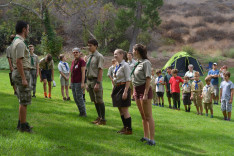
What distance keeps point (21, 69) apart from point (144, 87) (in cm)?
250

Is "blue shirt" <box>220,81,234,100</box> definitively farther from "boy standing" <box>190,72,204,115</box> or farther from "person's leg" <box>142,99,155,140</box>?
"person's leg" <box>142,99,155,140</box>

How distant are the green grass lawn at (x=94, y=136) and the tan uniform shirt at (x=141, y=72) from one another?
133 cm

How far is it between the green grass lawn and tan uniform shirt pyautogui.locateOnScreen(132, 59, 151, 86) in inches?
52.3

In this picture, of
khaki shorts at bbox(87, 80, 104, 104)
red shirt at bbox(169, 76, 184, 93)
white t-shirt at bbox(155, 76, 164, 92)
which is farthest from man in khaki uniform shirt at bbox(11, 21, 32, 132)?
white t-shirt at bbox(155, 76, 164, 92)

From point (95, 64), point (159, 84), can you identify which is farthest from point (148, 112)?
point (159, 84)

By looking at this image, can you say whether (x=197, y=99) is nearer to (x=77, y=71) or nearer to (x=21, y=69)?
(x=77, y=71)

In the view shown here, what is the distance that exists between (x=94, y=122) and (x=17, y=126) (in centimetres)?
216

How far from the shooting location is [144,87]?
6.11 m

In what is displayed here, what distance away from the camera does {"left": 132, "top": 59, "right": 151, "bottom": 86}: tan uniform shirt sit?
5.96m

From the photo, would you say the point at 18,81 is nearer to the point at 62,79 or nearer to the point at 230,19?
the point at 62,79

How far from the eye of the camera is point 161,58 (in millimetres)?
40031

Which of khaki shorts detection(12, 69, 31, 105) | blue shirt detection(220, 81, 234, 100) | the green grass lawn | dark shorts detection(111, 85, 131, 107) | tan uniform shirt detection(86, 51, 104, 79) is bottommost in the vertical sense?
the green grass lawn

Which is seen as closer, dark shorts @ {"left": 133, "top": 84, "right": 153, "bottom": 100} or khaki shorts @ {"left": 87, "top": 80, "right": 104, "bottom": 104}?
dark shorts @ {"left": 133, "top": 84, "right": 153, "bottom": 100}

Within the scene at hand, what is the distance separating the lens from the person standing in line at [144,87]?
595 cm
